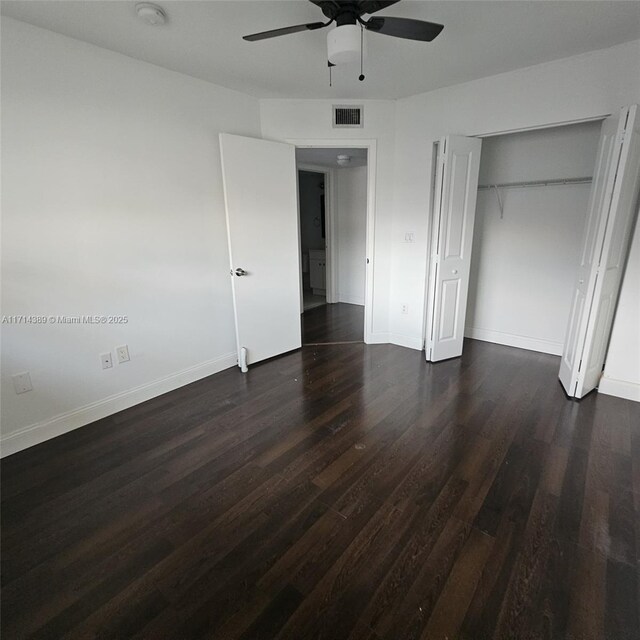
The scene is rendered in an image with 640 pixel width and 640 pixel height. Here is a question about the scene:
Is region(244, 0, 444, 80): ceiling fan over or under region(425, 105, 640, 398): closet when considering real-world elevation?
over

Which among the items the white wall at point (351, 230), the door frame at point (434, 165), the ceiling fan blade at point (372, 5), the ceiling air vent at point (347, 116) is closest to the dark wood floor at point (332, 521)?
the door frame at point (434, 165)

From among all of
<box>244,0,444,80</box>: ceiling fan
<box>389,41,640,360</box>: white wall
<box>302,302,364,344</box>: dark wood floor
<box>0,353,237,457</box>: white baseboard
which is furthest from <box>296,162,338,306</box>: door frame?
<box>244,0,444,80</box>: ceiling fan

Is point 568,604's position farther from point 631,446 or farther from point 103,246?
point 103,246

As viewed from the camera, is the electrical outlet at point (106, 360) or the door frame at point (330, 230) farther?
the door frame at point (330, 230)

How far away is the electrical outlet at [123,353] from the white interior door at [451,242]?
263 cm

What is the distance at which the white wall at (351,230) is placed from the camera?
5523 mm

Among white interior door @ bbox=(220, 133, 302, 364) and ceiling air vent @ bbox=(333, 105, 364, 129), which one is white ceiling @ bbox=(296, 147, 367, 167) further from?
white interior door @ bbox=(220, 133, 302, 364)

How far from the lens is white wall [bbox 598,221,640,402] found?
251 cm

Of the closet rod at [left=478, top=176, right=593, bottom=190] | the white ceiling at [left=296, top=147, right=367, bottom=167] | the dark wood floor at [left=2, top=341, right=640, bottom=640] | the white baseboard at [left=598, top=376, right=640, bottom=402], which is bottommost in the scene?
the dark wood floor at [left=2, top=341, right=640, bottom=640]

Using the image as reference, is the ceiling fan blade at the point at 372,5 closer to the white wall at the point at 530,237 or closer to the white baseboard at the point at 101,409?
the white wall at the point at 530,237

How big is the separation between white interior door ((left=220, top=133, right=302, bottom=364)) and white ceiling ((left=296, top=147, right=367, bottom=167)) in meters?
1.28

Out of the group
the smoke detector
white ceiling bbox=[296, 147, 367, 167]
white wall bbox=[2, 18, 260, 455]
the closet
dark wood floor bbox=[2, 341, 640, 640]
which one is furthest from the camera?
white ceiling bbox=[296, 147, 367, 167]

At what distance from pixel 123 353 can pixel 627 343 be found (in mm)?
3800

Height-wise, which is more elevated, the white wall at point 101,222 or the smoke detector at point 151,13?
the smoke detector at point 151,13
